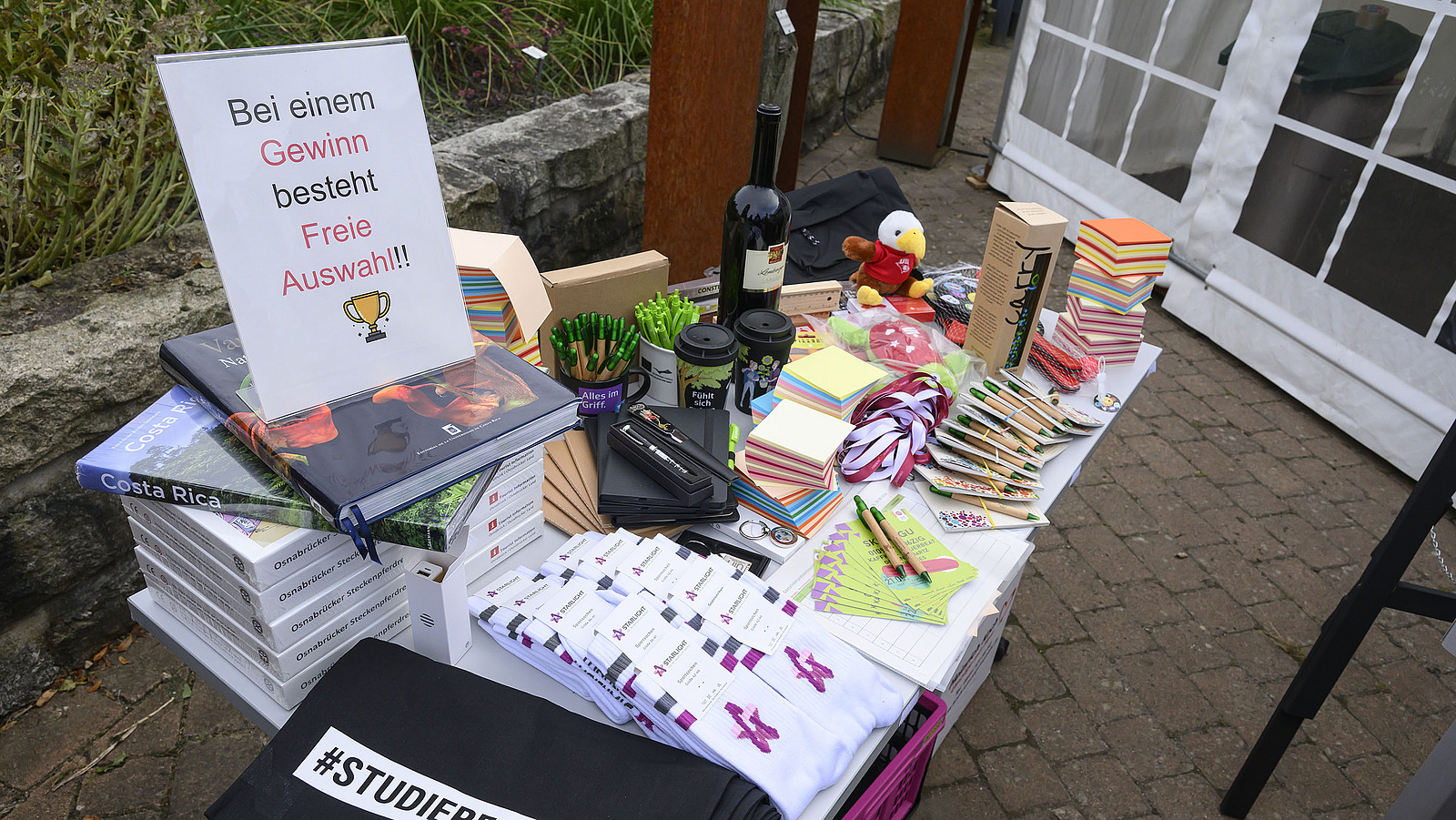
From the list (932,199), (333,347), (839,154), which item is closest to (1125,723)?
(333,347)

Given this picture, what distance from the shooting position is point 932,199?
18.7 feet

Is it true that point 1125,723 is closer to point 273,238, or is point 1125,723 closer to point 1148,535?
point 1148,535

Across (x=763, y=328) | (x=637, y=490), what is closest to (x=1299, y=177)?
(x=763, y=328)

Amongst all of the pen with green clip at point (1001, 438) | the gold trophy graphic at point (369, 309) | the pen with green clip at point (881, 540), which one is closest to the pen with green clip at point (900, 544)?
the pen with green clip at point (881, 540)

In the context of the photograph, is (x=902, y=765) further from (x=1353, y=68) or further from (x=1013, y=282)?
(x=1353, y=68)

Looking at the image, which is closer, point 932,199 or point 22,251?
point 22,251

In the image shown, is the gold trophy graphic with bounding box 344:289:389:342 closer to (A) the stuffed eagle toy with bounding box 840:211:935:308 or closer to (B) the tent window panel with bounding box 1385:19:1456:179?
(A) the stuffed eagle toy with bounding box 840:211:935:308

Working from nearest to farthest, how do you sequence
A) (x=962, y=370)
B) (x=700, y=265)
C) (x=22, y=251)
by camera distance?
1. (x=962, y=370)
2. (x=22, y=251)
3. (x=700, y=265)

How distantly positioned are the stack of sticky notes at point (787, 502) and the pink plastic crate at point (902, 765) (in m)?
0.42

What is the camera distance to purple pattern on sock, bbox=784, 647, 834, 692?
132 cm

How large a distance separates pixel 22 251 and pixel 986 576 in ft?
8.77

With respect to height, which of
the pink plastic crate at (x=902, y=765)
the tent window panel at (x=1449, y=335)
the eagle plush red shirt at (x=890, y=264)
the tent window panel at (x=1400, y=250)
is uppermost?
the eagle plush red shirt at (x=890, y=264)

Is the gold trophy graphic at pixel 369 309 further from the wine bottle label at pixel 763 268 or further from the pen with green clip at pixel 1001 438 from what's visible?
the pen with green clip at pixel 1001 438

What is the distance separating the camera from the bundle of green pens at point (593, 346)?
1.75 metres
